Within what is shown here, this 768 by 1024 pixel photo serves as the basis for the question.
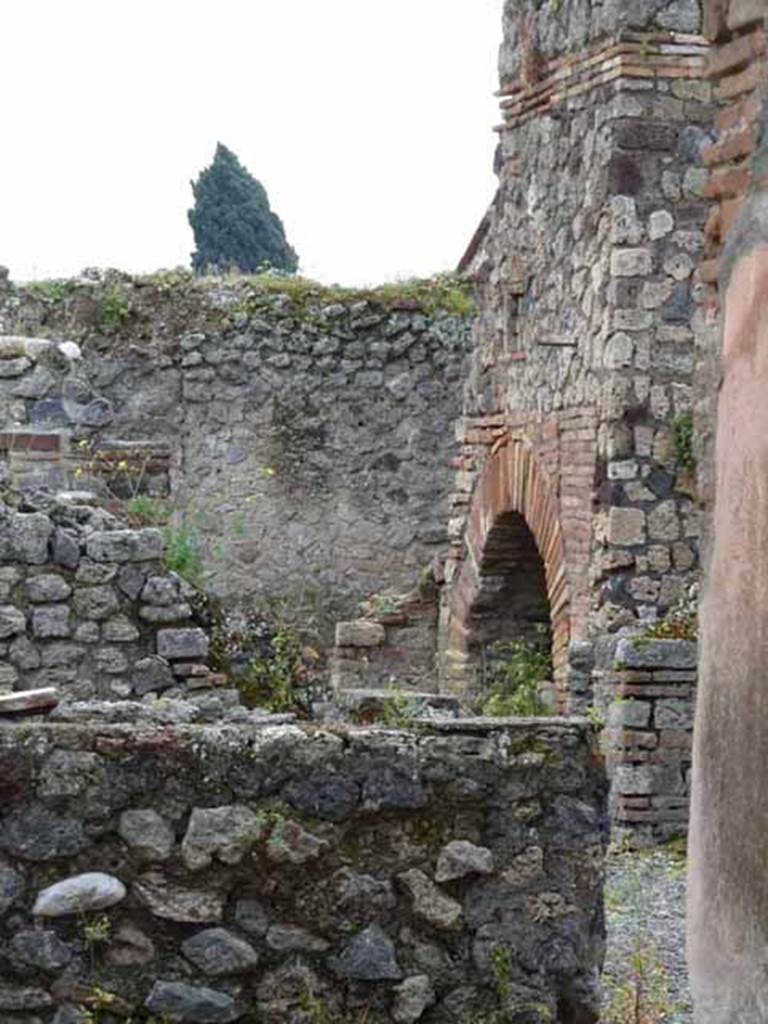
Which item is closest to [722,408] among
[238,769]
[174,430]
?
[238,769]

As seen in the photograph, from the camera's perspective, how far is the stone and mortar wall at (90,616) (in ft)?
22.3

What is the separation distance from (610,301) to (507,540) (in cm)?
224

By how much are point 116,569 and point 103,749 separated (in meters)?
2.24

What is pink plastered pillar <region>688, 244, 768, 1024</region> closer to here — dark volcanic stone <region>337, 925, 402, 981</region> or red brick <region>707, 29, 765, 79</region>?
red brick <region>707, 29, 765, 79</region>

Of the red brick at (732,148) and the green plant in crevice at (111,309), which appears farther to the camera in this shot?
the green plant in crevice at (111,309)

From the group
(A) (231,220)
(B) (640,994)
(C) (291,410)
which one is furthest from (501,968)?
(A) (231,220)

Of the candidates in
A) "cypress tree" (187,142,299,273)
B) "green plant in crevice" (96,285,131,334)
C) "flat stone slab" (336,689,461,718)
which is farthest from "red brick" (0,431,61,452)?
"cypress tree" (187,142,299,273)

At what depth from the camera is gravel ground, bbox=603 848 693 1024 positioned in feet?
17.5

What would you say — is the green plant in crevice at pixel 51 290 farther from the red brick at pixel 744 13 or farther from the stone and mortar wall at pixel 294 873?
the red brick at pixel 744 13

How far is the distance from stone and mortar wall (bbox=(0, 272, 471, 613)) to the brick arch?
2726mm

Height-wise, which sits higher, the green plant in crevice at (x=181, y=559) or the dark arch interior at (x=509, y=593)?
the green plant in crevice at (x=181, y=559)

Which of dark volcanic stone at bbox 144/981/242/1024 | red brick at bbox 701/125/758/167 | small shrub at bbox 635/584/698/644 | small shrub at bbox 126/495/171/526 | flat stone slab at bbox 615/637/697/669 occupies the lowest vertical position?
dark volcanic stone at bbox 144/981/242/1024

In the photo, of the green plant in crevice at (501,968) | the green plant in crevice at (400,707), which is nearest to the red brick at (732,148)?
the green plant in crevice at (400,707)

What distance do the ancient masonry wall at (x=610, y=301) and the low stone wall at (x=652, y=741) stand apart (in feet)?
1.27
